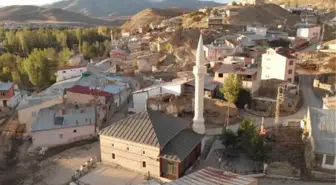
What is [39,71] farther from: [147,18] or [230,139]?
[147,18]

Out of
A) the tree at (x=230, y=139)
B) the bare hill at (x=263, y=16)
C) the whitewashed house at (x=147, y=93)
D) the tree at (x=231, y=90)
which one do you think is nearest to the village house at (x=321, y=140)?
the tree at (x=230, y=139)

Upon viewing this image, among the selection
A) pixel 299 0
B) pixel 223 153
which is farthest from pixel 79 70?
pixel 299 0

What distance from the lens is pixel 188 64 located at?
44375mm

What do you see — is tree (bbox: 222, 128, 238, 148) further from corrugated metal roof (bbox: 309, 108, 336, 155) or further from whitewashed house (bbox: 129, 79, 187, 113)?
whitewashed house (bbox: 129, 79, 187, 113)

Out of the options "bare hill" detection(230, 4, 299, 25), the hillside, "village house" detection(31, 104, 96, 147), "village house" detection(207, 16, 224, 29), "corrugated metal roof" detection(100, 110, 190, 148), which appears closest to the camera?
"corrugated metal roof" detection(100, 110, 190, 148)

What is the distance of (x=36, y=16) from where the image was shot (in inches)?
6398

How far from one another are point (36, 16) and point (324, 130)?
167028 mm

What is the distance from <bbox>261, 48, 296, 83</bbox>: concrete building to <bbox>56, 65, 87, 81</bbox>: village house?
2254 cm

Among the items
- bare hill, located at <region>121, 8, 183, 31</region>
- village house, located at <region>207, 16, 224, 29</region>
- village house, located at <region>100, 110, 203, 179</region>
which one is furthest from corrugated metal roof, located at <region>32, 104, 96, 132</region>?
bare hill, located at <region>121, 8, 183, 31</region>

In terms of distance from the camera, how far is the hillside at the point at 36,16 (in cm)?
15662

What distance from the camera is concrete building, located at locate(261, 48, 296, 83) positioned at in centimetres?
3152

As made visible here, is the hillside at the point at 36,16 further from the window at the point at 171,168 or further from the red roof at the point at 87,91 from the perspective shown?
the window at the point at 171,168

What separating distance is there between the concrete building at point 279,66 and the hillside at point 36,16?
462ft

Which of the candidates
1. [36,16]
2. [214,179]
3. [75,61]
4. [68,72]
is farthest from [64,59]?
[36,16]
